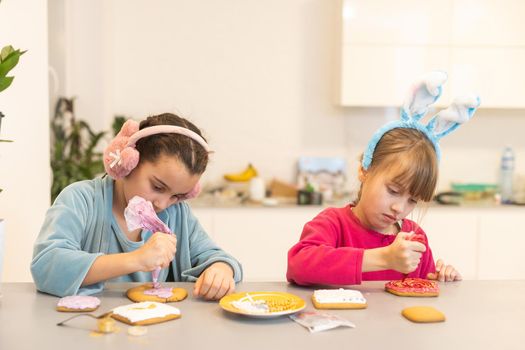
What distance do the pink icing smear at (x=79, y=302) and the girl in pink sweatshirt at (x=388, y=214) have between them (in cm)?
48

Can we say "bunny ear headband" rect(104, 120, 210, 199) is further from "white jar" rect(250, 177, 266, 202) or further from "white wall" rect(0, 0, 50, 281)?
"white jar" rect(250, 177, 266, 202)

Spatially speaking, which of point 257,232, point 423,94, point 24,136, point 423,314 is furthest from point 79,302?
point 257,232

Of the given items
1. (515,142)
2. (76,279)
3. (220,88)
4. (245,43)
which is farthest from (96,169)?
(515,142)

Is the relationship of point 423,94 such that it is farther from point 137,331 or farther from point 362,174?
point 137,331

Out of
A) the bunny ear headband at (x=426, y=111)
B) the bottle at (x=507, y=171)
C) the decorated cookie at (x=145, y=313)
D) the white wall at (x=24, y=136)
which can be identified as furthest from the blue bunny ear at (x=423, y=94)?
the bottle at (x=507, y=171)

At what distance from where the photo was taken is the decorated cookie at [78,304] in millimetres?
1222

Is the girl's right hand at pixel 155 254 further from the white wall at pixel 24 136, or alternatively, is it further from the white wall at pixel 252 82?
the white wall at pixel 252 82

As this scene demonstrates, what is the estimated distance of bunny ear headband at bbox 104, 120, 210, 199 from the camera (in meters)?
1.49

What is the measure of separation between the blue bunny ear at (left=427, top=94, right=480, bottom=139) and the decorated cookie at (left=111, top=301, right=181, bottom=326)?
0.82 meters

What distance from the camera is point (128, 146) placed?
151 cm

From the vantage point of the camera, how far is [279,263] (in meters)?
3.41

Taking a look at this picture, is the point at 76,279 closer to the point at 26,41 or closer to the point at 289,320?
the point at 289,320

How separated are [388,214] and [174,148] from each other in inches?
22.9

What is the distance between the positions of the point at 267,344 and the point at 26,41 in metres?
1.62
